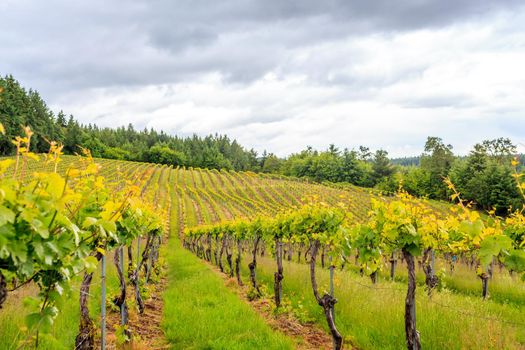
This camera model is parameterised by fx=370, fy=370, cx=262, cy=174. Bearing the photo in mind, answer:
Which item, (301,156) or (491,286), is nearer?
(491,286)

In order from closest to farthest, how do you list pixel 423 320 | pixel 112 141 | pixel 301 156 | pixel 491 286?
pixel 423 320 < pixel 491 286 < pixel 112 141 < pixel 301 156

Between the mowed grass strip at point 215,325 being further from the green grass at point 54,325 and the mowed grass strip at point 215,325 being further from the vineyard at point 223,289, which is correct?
the green grass at point 54,325

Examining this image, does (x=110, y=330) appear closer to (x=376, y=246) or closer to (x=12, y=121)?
(x=376, y=246)

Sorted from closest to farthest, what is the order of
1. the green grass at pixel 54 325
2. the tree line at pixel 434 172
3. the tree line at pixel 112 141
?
the green grass at pixel 54 325
the tree line at pixel 434 172
the tree line at pixel 112 141

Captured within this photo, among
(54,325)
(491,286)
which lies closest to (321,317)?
(54,325)

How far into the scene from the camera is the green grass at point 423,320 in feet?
21.2

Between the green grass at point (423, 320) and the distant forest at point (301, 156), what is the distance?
3103cm

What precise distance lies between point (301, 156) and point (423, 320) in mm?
142448

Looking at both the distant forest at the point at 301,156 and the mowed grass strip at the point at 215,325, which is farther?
the distant forest at the point at 301,156

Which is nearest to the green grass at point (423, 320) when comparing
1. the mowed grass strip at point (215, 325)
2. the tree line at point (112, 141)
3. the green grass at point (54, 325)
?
the mowed grass strip at point (215, 325)

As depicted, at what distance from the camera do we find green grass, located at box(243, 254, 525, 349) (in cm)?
645

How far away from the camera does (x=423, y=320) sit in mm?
7352

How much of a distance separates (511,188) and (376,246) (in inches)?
2605

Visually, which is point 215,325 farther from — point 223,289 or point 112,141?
point 112,141
